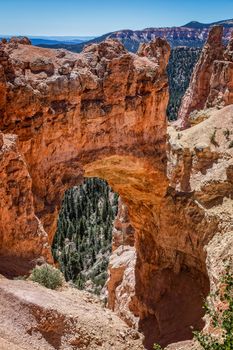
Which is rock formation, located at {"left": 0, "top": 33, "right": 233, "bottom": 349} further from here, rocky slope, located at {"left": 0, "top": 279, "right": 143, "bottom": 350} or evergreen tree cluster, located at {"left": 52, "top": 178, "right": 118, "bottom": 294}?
evergreen tree cluster, located at {"left": 52, "top": 178, "right": 118, "bottom": 294}

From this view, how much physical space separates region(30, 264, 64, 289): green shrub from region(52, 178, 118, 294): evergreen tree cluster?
2332 centimetres

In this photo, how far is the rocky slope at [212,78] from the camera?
4550 cm

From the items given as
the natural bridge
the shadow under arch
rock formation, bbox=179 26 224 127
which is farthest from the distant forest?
rock formation, bbox=179 26 224 127

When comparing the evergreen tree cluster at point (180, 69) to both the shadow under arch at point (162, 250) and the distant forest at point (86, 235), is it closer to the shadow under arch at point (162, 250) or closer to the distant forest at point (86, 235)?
the distant forest at point (86, 235)

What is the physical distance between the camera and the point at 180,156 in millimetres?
24578

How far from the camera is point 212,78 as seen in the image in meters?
48.4

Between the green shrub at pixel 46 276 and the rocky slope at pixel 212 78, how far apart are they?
116 feet

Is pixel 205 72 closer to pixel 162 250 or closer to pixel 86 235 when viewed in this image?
pixel 86 235

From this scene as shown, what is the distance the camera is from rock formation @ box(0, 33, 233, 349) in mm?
16531

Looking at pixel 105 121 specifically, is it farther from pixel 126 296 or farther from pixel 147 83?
pixel 126 296

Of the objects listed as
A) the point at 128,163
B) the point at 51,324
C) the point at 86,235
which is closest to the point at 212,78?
the point at 86,235

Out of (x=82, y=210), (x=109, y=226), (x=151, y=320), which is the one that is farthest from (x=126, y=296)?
(x=82, y=210)

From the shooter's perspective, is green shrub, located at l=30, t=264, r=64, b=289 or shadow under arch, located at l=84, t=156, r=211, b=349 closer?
green shrub, located at l=30, t=264, r=64, b=289

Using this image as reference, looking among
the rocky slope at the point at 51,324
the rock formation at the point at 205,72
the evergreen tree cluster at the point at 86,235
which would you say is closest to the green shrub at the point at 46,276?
the rocky slope at the point at 51,324
